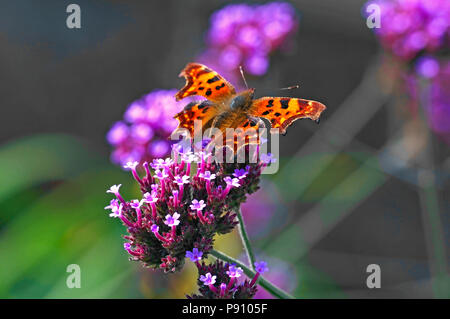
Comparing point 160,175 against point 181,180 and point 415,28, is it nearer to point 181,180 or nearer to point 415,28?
point 181,180

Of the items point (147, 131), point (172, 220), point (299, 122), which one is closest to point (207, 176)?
point (172, 220)

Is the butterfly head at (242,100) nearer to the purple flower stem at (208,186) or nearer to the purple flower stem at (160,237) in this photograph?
the purple flower stem at (208,186)

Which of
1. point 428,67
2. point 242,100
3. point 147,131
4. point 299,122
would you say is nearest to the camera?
point 242,100

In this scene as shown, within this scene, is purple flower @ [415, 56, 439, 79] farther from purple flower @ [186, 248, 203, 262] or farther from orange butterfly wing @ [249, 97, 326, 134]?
purple flower @ [186, 248, 203, 262]

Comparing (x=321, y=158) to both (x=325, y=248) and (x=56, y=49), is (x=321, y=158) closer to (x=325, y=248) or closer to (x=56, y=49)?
(x=325, y=248)

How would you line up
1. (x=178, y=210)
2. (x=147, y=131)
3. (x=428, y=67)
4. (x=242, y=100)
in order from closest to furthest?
(x=178, y=210) < (x=242, y=100) < (x=147, y=131) < (x=428, y=67)

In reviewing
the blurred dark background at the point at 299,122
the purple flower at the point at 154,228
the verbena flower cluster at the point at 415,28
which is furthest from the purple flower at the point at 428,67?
the purple flower at the point at 154,228

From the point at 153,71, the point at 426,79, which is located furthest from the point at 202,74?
the point at 153,71
